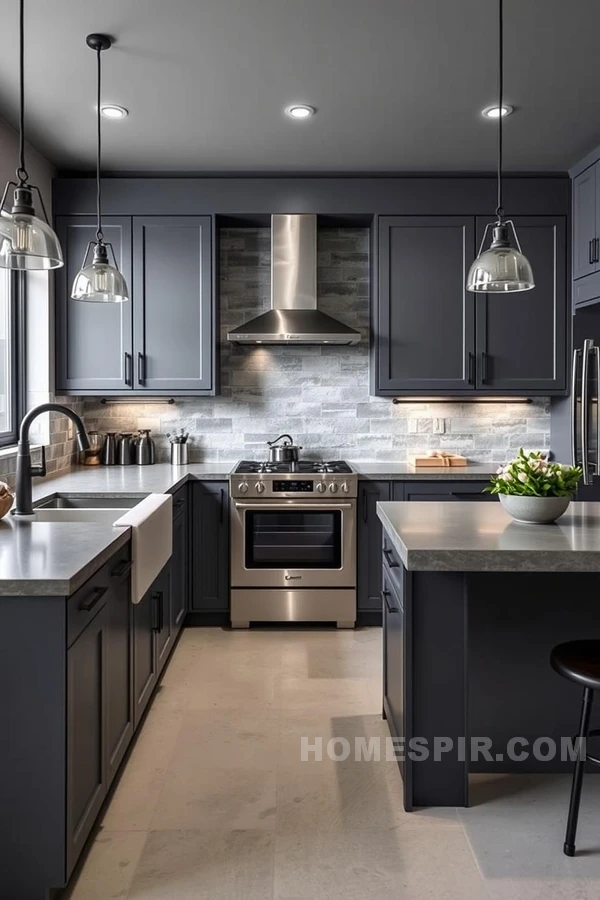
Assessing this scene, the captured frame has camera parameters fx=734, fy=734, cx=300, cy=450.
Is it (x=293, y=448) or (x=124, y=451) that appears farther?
(x=124, y=451)

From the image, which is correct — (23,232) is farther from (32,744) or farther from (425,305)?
(425,305)

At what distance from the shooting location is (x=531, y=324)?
4.57 m

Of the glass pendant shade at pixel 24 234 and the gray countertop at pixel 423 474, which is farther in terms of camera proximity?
the gray countertop at pixel 423 474

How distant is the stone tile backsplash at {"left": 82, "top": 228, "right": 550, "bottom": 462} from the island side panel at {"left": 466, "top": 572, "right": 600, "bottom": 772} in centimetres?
250

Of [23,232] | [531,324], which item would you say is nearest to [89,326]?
[23,232]

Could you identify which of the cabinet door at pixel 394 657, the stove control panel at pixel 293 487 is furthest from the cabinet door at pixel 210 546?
the cabinet door at pixel 394 657

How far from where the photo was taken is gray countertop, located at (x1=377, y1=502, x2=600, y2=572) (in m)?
2.11

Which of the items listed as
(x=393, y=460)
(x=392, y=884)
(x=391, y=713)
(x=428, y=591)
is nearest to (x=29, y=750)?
(x=392, y=884)

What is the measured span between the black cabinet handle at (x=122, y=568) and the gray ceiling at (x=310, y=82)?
6.63ft

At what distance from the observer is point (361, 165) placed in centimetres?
443

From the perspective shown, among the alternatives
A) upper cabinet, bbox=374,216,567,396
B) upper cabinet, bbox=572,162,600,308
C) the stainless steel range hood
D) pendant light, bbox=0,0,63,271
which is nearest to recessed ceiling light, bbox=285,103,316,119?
the stainless steel range hood

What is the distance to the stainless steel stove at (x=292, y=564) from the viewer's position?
172 inches

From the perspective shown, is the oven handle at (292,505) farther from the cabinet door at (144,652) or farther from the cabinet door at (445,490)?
the cabinet door at (144,652)

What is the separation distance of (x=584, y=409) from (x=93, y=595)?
303 cm
